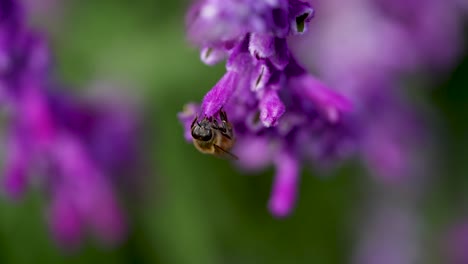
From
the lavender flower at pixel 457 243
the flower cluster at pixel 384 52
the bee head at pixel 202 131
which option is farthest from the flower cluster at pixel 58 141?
the lavender flower at pixel 457 243

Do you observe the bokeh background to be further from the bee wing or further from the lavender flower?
the bee wing

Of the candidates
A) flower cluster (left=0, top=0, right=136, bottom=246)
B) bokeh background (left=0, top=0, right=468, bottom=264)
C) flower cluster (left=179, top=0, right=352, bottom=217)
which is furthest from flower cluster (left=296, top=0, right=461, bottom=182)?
flower cluster (left=179, top=0, right=352, bottom=217)

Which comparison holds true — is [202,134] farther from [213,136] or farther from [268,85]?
[268,85]

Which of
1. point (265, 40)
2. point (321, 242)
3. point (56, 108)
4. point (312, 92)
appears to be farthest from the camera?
point (321, 242)

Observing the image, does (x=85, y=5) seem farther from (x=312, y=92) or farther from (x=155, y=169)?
(x=312, y=92)

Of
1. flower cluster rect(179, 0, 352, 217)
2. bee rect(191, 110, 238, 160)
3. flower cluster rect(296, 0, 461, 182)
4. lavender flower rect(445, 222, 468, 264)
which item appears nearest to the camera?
flower cluster rect(179, 0, 352, 217)

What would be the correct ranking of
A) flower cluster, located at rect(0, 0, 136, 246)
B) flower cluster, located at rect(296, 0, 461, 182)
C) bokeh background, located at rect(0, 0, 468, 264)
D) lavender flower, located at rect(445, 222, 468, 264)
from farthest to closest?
lavender flower, located at rect(445, 222, 468, 264) < bokeh background, located at rect(0, 0, 468, 264) < flower cluster, located at rect(296, 0, 461, 182) < flower cluster, located at rect(0, 0, 136, 246)

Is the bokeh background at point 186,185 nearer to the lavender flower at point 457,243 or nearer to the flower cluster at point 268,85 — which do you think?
A: the lavender flower at point 457,243

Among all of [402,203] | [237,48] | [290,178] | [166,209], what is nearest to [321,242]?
[402,203]
